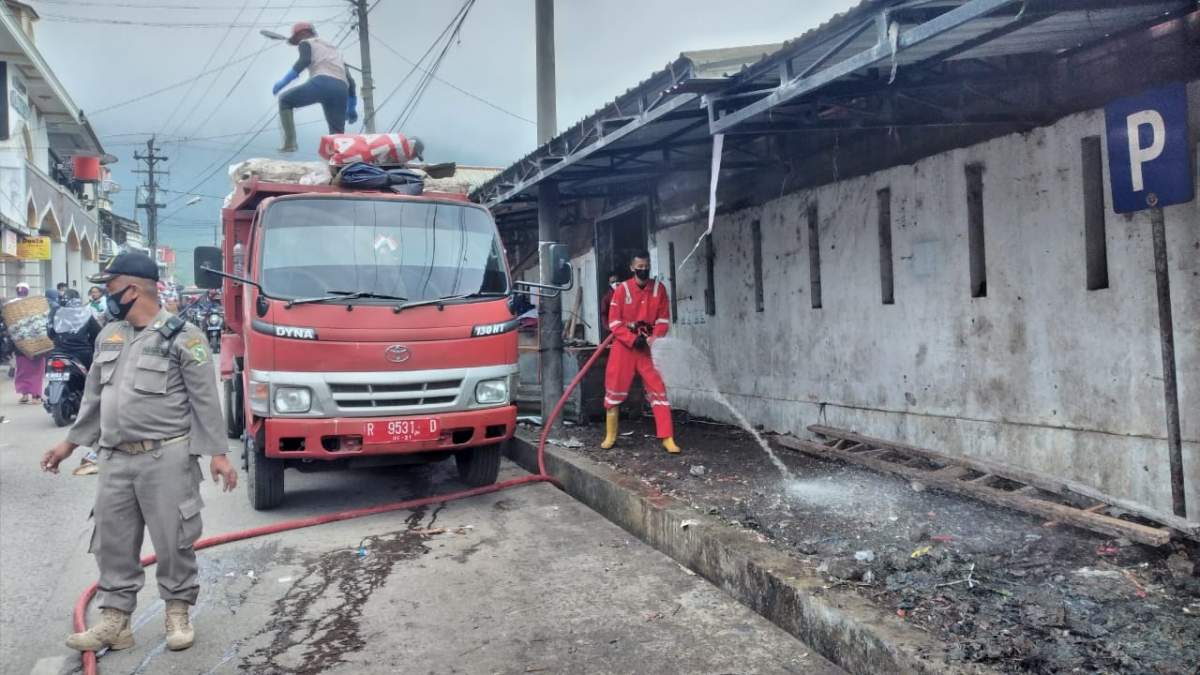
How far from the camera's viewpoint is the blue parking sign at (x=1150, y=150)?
148 inches

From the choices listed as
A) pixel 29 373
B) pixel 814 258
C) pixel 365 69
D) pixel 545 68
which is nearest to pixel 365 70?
pixel 365 69

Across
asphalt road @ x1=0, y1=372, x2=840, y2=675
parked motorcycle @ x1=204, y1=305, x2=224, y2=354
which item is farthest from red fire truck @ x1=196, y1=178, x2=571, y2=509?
parked motorcycle @ x1=204, y1=305, x2=224, y2=354

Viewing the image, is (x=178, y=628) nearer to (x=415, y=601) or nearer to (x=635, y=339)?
(x=415, y=601)

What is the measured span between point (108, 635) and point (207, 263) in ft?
11.5

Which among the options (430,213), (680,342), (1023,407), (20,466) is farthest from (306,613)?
(680,342)

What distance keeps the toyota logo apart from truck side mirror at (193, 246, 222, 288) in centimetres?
178

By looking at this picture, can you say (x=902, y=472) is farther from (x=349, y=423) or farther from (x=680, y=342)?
(x=680, y=342)

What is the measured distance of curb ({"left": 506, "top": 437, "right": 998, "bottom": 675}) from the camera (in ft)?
10.5

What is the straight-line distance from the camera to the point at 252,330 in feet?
19.1

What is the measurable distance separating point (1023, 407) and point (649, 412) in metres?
4.90

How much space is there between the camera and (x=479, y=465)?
6793 mm

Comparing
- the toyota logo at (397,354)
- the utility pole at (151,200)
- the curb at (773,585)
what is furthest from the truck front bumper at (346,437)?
the utility pole at (151,200)

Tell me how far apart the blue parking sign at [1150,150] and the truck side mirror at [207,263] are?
609cm

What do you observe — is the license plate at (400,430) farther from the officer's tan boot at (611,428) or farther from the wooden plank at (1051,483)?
the wooden plank at (1051,483)
